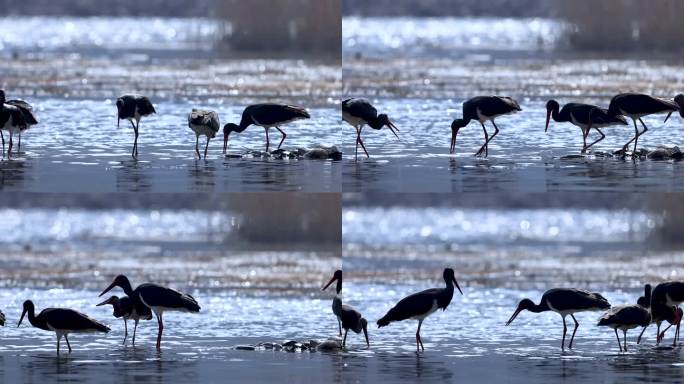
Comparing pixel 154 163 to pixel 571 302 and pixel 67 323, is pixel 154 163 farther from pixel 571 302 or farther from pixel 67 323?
pixel 571 302

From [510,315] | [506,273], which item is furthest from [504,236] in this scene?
[510,315]

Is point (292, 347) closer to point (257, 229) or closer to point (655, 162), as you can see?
point (655, 162)

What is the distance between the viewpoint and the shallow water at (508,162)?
1484cm

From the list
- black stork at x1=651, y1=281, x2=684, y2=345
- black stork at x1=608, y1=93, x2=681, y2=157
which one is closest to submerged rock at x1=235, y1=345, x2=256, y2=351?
black stork at x1=651, y1=281, x2=684, y2=345

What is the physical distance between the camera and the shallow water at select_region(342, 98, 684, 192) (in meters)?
14.8

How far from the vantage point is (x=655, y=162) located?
51.5 feet

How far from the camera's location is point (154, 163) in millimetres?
15445

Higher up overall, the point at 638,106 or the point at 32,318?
the point at 638,106

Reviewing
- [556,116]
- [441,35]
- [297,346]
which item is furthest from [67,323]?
[441,35]

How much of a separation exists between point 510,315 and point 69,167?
3813mm

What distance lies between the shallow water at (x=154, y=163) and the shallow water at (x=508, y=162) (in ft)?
1.26

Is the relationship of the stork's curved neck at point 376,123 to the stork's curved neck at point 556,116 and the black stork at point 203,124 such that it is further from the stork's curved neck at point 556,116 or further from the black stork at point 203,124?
the stork's curved neck at point 556,116

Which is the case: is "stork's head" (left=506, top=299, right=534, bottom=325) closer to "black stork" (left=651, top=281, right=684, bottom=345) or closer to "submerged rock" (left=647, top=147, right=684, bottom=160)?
"black stork" (left=651, top=281, right=684, bottom=345)

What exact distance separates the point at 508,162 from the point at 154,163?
2.89m
